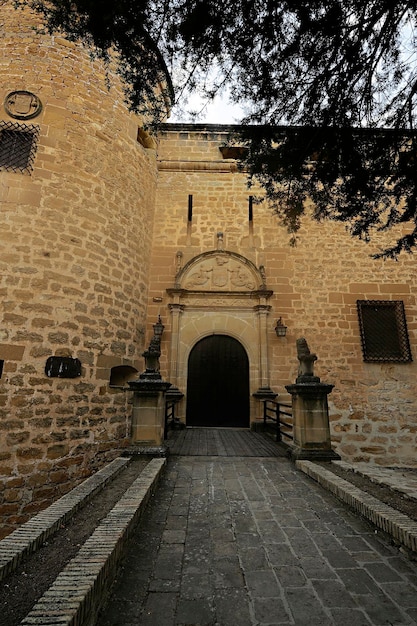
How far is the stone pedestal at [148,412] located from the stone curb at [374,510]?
220 centimetres

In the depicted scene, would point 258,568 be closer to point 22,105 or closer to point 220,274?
point 220,274

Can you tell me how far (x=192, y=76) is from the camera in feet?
10.7

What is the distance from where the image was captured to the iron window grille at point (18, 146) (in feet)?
20.0

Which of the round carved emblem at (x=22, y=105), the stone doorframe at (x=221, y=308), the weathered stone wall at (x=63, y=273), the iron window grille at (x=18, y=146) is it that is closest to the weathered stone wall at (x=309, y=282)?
the stone doorframe at (x=221, y=308)

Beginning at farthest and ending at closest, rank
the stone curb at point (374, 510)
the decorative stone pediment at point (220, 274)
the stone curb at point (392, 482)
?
the decorative stone pediment at point (220, 274) → the stone curb at point (392, 482) → the stone curb at point (374, 510)

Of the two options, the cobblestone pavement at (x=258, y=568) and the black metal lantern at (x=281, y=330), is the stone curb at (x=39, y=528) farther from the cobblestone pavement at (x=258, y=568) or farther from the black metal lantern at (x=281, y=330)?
the black metal lantern at (x=281, y=330)

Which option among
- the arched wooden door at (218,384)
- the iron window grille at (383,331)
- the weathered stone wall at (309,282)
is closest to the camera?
the weathered stone wall at (309,282)

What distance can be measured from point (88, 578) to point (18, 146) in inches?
281

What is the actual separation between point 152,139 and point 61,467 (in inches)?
323

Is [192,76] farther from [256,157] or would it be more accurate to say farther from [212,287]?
[212,287]

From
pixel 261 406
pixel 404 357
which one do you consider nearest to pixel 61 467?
pixel 261 406

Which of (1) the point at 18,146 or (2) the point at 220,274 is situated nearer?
(1) the point at 18,146

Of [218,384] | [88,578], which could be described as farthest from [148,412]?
[218,384]

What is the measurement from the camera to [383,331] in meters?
8.63
